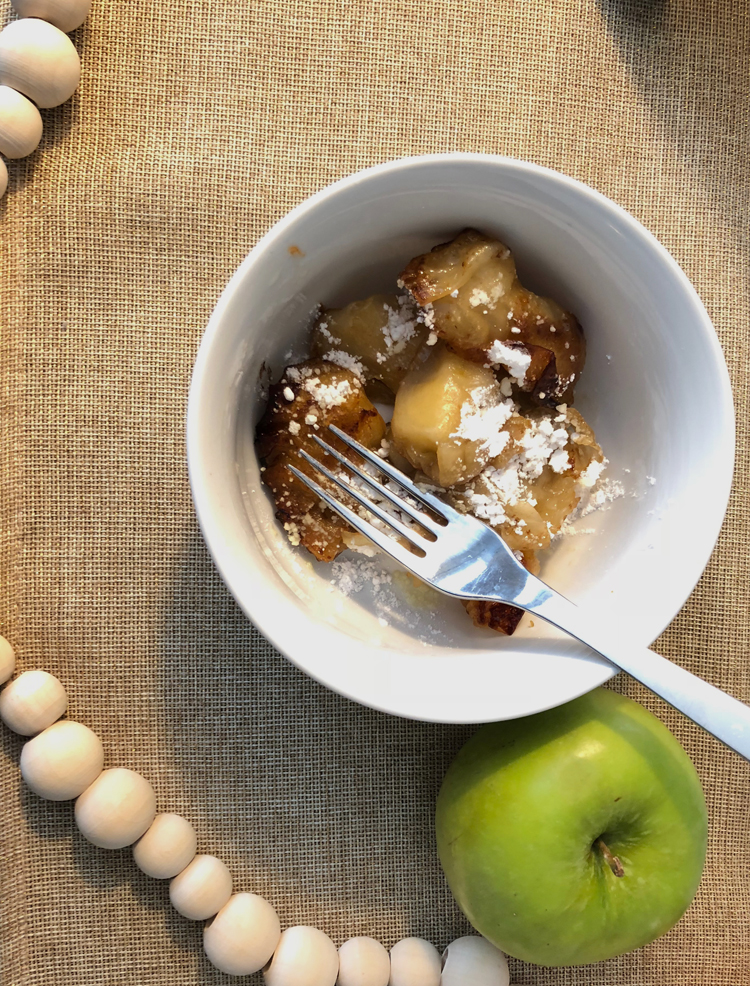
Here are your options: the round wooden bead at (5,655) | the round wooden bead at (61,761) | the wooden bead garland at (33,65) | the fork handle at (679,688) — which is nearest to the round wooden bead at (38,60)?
the wooden bead garland at (33,65)

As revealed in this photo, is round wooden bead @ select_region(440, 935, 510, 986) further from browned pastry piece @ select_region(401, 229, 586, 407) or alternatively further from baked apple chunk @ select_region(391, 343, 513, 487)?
browned pastry piece @ select_region(401, 229, 586, 407)

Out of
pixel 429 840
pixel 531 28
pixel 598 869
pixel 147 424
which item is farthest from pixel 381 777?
pixel 531 28

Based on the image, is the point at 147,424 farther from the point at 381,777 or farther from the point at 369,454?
the point at 381,777

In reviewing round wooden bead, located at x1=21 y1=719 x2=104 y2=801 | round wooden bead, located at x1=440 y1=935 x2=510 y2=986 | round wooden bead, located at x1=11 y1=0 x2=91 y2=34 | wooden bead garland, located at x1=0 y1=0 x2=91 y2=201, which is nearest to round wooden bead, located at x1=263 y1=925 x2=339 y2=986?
round wooden bead, located at x1=440 y1=935 x2=510 y2=986

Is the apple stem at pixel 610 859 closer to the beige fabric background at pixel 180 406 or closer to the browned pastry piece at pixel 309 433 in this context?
the beige fabric background at pixel 180 406

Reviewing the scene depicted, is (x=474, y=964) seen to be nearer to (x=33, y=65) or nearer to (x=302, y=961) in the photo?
(x=302, y=961)

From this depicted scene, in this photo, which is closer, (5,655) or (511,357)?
(511,357)

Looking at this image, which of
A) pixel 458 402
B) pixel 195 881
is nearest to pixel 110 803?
pixel 195 881
